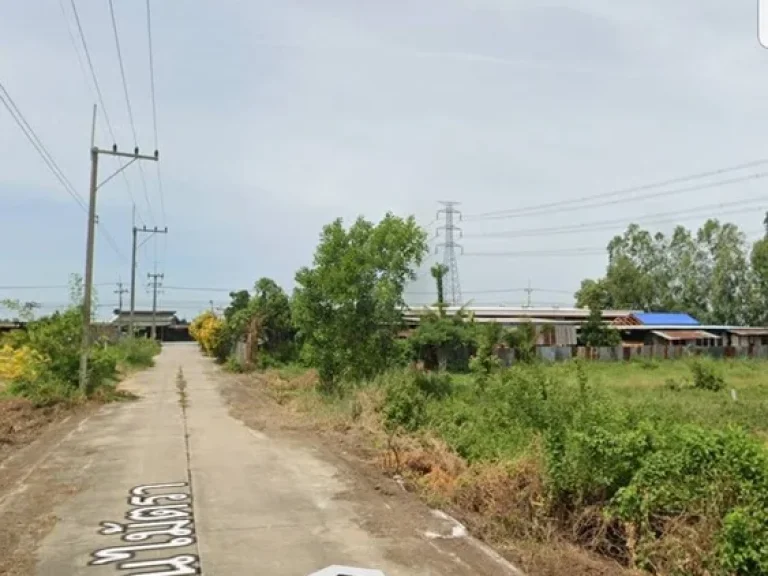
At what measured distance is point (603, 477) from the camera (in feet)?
23.2

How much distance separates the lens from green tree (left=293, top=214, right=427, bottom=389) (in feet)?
66.6

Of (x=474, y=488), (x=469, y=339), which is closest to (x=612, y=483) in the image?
(x=474, y=488)

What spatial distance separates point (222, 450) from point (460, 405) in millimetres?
4998

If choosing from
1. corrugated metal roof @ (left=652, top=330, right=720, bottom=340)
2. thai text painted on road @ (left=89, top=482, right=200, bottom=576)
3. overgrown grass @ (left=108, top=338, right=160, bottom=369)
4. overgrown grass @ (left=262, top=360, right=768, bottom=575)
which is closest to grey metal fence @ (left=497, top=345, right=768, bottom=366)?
corrugated metal roof @ (left=652, top=330, right=720, bottom=340)

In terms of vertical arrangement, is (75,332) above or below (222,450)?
above

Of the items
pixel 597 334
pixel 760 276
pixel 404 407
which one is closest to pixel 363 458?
pixel 404 407

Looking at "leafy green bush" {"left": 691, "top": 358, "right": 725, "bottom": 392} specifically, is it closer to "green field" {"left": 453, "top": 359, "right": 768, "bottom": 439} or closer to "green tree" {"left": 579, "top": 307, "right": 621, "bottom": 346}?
"green field" {"left": 453, "top": 359, "right": 768, "bottom": 439}

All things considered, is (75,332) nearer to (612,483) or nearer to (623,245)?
(612,483)

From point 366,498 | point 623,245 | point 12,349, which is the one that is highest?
point 623,245

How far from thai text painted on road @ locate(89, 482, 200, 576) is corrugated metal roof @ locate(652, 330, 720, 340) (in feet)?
172

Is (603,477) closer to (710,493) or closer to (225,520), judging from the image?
(710,493)

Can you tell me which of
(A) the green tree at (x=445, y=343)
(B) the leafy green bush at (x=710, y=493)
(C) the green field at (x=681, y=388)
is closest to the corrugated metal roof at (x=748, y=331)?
(C) the green field at (x=681, y=388)

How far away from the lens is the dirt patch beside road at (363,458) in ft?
20.8

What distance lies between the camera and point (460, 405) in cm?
1508
